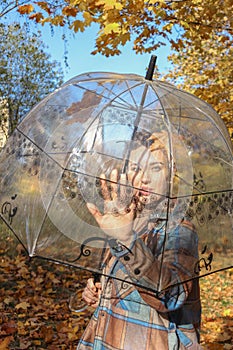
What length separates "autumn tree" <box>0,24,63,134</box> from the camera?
500 inches

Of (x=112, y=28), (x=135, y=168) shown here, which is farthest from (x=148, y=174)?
(x=112, y=28)

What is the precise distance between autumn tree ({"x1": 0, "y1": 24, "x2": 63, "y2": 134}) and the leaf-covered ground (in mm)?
6174

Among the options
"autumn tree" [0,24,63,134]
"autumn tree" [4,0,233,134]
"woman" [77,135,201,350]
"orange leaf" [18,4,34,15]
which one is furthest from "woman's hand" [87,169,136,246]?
"autumn tree" [0,24,63,134]

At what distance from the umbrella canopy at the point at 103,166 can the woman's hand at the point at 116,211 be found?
0.01 metres

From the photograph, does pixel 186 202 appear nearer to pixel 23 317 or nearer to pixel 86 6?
pixel 86 6

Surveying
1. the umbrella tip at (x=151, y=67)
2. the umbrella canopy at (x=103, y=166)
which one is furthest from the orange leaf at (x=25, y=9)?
the umbrella tip at (x=151, y=67)

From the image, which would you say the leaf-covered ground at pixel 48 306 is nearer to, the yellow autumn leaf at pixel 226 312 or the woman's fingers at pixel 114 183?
the yellow autumn leaf at pixel 226 312

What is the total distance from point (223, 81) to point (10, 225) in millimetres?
7089

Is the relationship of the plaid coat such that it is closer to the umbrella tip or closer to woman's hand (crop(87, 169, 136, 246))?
woman's hand (crop(87, 169, 136, 246))

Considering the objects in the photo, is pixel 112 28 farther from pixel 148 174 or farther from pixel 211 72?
pixel 211 72

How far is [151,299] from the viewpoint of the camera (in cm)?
190

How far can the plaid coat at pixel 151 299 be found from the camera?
1.82m

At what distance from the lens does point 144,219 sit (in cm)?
189

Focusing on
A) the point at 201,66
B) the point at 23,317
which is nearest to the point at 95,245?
the point at 23,317
